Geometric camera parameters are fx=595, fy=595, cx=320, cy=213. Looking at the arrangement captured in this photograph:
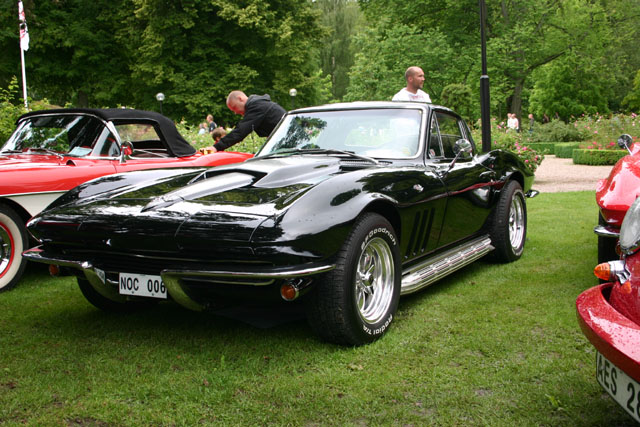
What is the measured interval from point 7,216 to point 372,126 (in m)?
3.18

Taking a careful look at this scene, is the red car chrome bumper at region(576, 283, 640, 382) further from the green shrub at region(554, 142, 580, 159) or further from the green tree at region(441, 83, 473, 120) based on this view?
the green shrub at region(554, 142, 580, 159)

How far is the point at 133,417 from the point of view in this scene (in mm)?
2699

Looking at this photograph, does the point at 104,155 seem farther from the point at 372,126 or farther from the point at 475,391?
the point at 475,391

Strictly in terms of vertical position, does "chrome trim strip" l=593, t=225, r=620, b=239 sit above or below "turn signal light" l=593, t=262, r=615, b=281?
below

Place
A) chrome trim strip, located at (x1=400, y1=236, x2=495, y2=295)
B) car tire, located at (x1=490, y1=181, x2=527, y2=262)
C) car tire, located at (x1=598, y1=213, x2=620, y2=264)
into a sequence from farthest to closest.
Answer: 1. car tire, located at (x1=490, y1=181, x2=527, y2=262)
2. car tire, located at (x1=598, y1=213, x2=620, y2=264)
3. chrome trim strip, located at (x1=400, y1=236, x2=495, y2=295)

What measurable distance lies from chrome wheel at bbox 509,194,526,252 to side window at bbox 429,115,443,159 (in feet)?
4.58

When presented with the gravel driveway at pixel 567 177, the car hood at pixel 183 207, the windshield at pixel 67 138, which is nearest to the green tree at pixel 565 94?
the gravel driveway at pixel 567 177

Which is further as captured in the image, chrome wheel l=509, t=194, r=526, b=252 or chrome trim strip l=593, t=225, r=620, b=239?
chrome wheel l=509, t=194, r=526, b=252

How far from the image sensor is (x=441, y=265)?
444 cm

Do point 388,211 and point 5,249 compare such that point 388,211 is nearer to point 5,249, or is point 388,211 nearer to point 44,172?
point 44,172

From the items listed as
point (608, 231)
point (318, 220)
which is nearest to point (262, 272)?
point (318, 220)

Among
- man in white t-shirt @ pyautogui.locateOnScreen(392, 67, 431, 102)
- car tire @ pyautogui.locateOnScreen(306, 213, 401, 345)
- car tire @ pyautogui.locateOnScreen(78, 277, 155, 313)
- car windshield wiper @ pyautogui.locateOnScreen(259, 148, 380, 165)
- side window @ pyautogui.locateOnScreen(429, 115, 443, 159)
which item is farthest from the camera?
man in white t-shirt @ pyautogui.locateOnScreen(392, 67, 431, 102)

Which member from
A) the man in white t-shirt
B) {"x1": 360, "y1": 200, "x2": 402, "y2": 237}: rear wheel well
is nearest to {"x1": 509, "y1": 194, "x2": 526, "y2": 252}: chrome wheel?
the man in white t-shirt

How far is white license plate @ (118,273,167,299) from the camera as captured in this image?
3.29 meters
